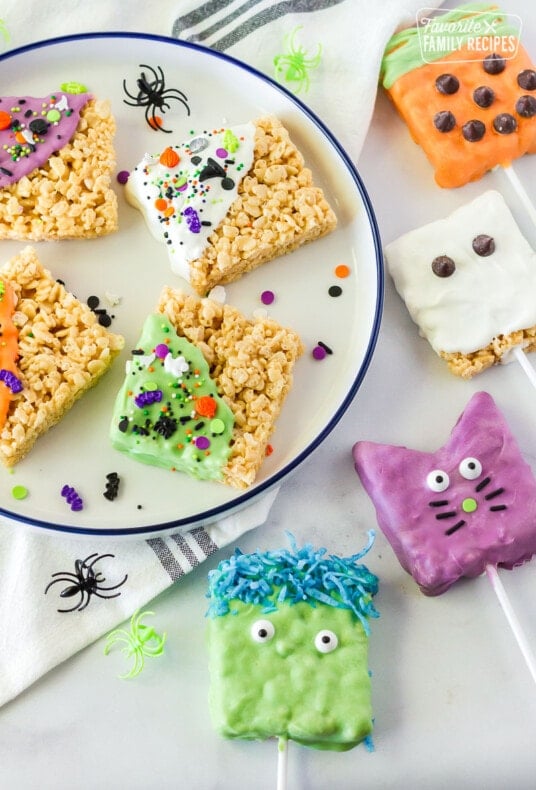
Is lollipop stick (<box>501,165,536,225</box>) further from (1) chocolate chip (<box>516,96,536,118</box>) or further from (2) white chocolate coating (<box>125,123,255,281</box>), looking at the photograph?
(2) white chocolate coating (<box>125,123,255,281</box>)

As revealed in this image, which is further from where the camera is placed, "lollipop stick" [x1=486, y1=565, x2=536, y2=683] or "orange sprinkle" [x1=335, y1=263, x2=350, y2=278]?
"orange sprinkle" [x1=335, y1=263, x2=350, y2=278]

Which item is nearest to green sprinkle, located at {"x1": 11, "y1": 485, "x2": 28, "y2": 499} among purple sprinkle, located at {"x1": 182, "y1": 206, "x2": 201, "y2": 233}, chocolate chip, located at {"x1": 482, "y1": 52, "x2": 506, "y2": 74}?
purple sprinkle, located at {"x1": 182, "y1": 206, "x2": 201, "y2": 233}

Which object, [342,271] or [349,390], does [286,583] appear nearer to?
[349,390]

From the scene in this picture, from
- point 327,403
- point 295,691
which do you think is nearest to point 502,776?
point 295,691

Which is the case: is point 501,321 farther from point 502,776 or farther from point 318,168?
point 502,776

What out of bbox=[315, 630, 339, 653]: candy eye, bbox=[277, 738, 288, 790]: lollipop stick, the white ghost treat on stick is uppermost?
the white ghost treat on stick

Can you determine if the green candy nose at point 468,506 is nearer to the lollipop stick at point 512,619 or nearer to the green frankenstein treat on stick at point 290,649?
the lollipop stick at point 512,619
